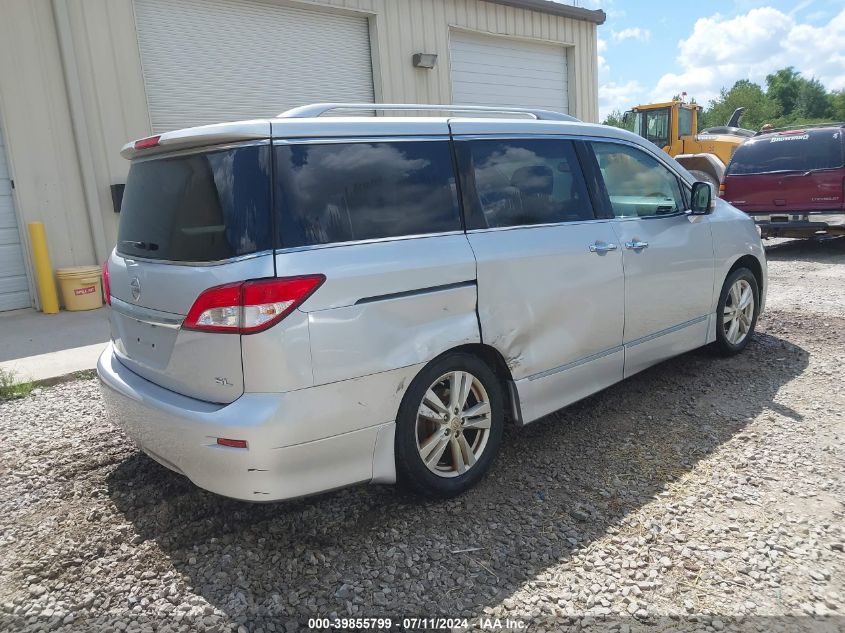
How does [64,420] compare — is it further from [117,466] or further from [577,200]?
[577,200]

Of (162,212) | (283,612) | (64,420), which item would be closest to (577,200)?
(162,212)

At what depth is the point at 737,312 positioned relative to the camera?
16.6ft

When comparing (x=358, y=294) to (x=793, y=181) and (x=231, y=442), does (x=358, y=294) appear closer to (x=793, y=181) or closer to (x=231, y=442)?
(x=231, y=442)

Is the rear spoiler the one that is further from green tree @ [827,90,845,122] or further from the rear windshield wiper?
green tree @ [827,90,845,122]

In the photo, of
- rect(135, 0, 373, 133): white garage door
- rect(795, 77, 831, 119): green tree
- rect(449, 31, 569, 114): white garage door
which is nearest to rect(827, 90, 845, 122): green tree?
rect(795, 77, 831, 119): green tree

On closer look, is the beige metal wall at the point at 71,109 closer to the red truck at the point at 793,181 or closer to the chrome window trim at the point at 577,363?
the chrome window trim at the point at 577,363

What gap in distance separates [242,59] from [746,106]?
263 ft

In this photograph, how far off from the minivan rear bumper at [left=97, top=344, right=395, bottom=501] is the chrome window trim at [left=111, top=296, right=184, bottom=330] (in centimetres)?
31

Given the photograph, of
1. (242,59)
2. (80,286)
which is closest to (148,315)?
(80,286)

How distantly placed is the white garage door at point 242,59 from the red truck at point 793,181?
257 inches

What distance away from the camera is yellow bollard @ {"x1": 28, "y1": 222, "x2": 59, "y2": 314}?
298 inches

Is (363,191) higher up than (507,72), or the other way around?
(507,72)

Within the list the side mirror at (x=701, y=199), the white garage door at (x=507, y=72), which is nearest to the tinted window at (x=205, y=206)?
the side mirror at (x=701, y=199)

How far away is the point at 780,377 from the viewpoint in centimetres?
469
